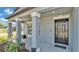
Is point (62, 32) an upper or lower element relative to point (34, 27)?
lower

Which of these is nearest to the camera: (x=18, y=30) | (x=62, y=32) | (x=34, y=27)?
(x=18, y=30)

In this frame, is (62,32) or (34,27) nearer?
(34,27)

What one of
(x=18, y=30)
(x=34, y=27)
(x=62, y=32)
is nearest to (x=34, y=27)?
(x=34, y=27)

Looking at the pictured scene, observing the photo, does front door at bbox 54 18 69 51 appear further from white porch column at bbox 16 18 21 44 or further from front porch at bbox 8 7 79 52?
white porch column at bbox 16 18 21 44

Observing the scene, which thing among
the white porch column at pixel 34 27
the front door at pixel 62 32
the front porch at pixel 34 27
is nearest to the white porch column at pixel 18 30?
the front porch at pixel 34 27

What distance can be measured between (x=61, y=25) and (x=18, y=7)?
2697mm

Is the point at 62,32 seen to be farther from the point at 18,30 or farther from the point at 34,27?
A: the point at 18,30

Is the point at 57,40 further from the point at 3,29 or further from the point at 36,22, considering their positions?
the point at 3,29

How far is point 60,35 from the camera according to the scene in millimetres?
6145

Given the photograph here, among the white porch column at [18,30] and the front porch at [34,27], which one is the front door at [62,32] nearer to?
the front porch at [34,27]

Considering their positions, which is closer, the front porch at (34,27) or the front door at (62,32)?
the front porch at (34,27)

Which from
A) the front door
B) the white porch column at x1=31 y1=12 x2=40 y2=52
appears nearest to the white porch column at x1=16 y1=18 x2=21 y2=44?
the white porch column at x1=31 y1=12 x2=40 y2=52
